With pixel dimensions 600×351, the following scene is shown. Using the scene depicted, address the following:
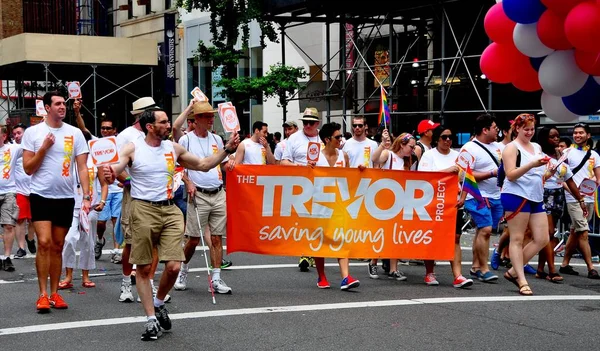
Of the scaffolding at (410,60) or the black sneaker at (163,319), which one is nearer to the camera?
the black sneaker at (163,319)

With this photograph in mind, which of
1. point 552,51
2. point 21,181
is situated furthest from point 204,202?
point 552,51

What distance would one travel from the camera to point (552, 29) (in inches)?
239

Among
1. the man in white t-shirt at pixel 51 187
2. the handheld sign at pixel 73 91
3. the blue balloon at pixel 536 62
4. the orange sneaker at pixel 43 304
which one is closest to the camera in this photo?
the blue balloon at pixel 536 62

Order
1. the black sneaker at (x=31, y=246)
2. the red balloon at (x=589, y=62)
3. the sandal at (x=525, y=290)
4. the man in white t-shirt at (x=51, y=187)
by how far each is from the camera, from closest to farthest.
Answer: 1. the red balloon at (x=589, y=62)
2. the man in white t-shirt at (x=51, y=187)
3. the sandal at (x=525, y=290)
4. the black sneaker at (x=31, y=246)

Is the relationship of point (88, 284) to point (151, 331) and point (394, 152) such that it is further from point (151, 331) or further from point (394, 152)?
point (394, 152)

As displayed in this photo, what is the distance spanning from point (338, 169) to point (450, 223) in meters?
1.50

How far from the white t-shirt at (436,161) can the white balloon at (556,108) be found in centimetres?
432

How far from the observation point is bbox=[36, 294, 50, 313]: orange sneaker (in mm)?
8867

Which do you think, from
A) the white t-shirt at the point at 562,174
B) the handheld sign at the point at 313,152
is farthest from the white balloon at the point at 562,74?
the white t-shirt at the point at 562,174

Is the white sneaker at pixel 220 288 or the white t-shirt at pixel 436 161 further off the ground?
the white t-shirt at pixel 436 161

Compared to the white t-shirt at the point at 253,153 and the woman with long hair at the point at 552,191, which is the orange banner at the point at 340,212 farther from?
the white t-shirt at the point at 253,153

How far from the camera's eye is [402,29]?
2638 cm

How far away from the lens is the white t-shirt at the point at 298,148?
11.3 m

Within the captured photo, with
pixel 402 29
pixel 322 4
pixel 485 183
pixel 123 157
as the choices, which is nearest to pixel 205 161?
pixel 123 157
